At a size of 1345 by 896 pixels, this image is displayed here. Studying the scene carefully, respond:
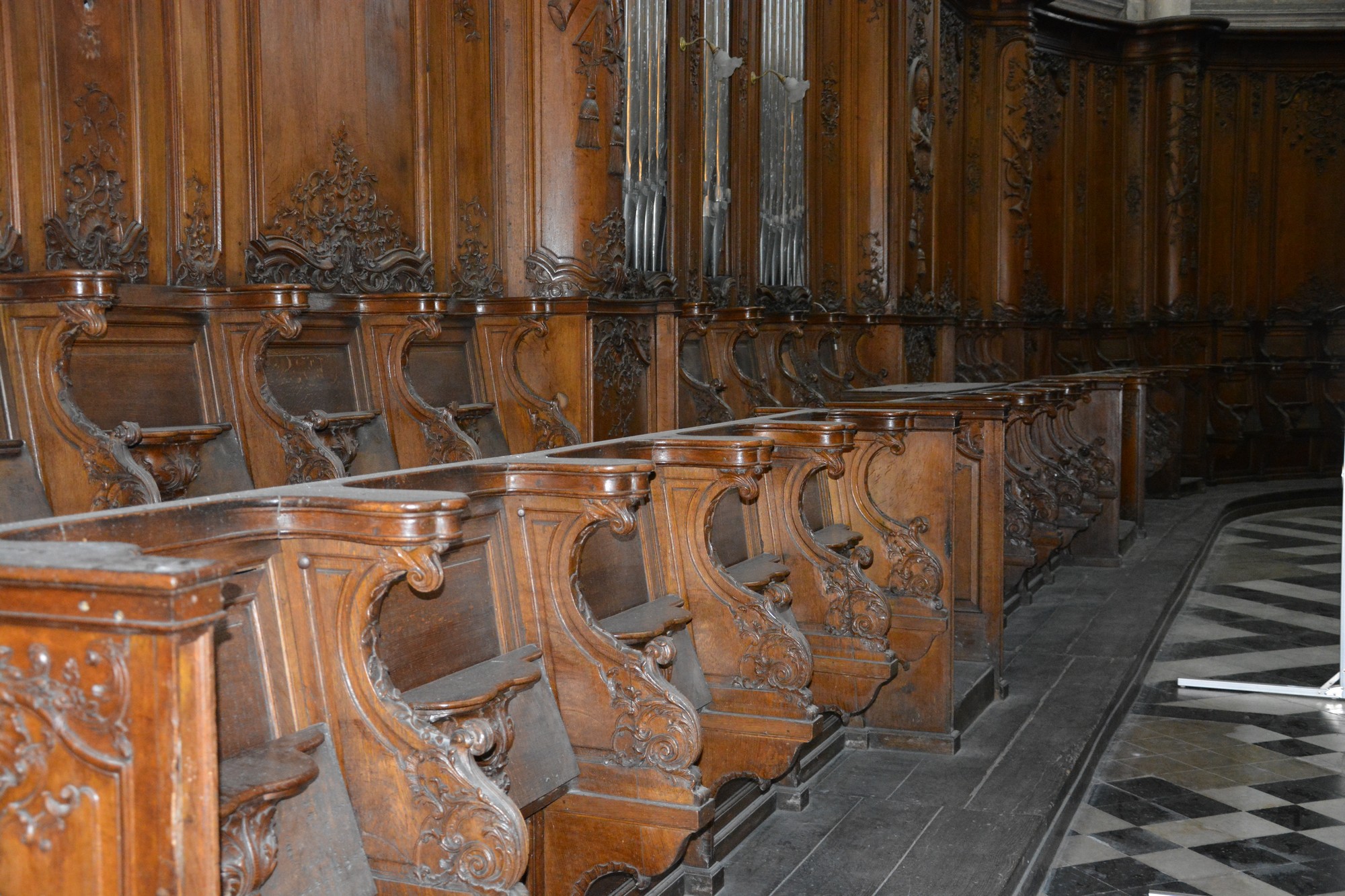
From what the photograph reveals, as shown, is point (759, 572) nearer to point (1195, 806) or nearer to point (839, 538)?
point (839, 538)

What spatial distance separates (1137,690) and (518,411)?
2.85m

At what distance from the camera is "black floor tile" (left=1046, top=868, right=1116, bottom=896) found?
3328 millimetres

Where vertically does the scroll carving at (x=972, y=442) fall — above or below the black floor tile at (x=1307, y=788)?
above

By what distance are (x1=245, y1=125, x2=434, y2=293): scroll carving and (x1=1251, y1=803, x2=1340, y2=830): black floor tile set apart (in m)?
3.28

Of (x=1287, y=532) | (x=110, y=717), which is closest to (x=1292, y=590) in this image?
(x=1287, y=532)

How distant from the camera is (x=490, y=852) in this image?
6.14 ft

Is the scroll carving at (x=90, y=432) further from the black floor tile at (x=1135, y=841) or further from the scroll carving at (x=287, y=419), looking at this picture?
the black floor tile at (x=1135, y=841)

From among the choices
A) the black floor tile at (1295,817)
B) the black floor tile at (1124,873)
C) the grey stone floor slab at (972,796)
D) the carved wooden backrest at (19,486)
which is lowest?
the black floor tile at (1295,817)

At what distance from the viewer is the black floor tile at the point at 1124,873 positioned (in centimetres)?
340

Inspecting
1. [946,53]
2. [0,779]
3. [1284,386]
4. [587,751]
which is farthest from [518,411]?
[1284,386]

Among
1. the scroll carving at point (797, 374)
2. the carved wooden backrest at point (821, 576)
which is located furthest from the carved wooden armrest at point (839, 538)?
the scroll carving at point (797, 374)

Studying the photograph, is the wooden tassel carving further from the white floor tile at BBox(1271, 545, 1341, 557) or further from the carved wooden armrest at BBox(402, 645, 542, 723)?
the white floor tile at BBox(1271, 545, 1341, 557)

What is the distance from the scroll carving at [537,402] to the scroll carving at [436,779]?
2.60m

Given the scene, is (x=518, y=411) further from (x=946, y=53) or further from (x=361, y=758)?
(x=946, y=53)
